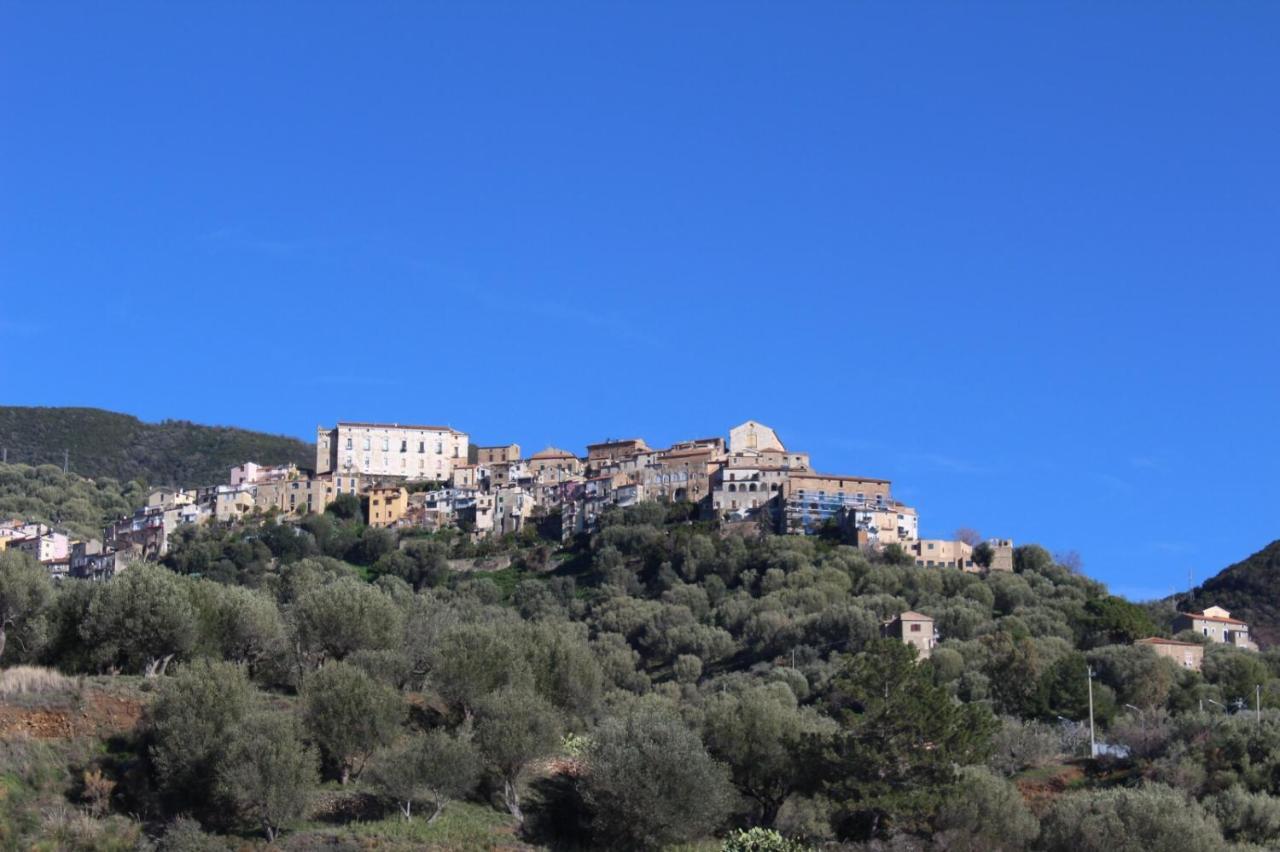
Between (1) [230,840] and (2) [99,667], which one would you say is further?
(2) [99,667]

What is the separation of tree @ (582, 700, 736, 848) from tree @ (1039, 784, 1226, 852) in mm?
7800

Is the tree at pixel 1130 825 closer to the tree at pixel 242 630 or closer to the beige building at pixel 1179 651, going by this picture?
the tree at pixel 242 630

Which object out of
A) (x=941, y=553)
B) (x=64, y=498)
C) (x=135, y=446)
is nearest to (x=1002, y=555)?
(x=941, y=553)

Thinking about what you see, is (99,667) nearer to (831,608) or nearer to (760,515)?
(831,608)

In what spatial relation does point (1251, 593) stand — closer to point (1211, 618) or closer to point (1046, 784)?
point (1211, 618)

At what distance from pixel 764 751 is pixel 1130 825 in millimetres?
8607

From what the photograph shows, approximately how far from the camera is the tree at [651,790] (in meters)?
39.5

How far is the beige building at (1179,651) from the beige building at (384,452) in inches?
2456

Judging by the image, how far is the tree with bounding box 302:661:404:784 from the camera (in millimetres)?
40938

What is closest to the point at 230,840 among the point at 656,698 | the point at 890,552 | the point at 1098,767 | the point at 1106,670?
the point at 656,698

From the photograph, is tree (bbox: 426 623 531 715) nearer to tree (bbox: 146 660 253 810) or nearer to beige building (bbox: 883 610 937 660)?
tree (bbox: 146 660 253 810)

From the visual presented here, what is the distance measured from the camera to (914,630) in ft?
272

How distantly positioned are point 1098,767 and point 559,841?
20.3m

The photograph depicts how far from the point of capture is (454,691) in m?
45.1
